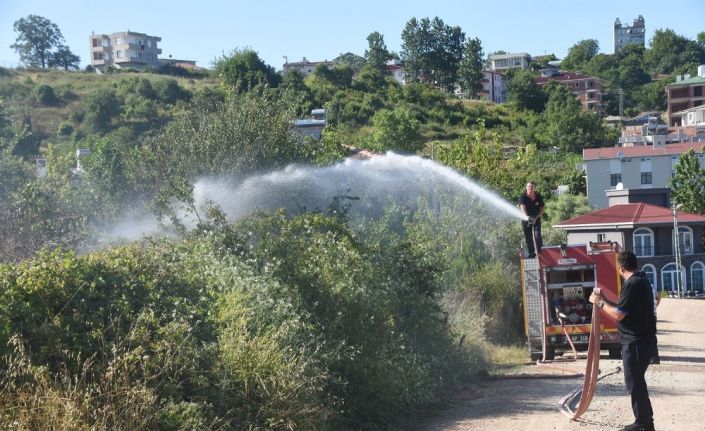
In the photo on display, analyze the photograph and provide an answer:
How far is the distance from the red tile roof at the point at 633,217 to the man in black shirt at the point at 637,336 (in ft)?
176

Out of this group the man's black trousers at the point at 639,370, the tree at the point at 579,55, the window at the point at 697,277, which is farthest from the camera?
the tree at the point at 579,55

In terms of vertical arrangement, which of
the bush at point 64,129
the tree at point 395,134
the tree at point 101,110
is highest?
the tree at point 101,110

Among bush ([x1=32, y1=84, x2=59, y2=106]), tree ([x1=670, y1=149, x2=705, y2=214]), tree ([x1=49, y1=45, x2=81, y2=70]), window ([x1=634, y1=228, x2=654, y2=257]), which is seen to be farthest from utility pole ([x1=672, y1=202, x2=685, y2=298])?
tree ([x1=49, y1=45, x2=81, y2=70])

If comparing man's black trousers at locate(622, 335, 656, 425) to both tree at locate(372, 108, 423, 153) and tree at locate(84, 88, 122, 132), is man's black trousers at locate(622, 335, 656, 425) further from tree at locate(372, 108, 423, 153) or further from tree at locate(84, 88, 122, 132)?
tree at locate(84, 88, 122, 132)

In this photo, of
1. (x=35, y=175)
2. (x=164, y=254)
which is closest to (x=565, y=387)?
(x=164, y=254)

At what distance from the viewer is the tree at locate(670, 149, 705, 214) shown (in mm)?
73750

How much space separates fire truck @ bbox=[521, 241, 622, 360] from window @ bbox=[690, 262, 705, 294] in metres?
54.5

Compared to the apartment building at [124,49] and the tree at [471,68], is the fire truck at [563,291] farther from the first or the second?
the apartment building at [124,49]

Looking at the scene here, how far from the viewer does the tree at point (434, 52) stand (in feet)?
385

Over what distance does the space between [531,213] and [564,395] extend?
5.63m

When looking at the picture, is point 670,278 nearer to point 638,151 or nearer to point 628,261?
point 638,151

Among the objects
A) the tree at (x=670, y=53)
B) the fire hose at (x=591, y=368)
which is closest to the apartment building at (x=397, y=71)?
the tree at (x=670, y=53)

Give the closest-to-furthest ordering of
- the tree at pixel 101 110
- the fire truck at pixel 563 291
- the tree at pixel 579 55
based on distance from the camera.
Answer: the fire truck at pixel 563 291 → the tree at pixel 101 110 → the tree at pixel 579 55

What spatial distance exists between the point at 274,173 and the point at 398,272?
1100cm
